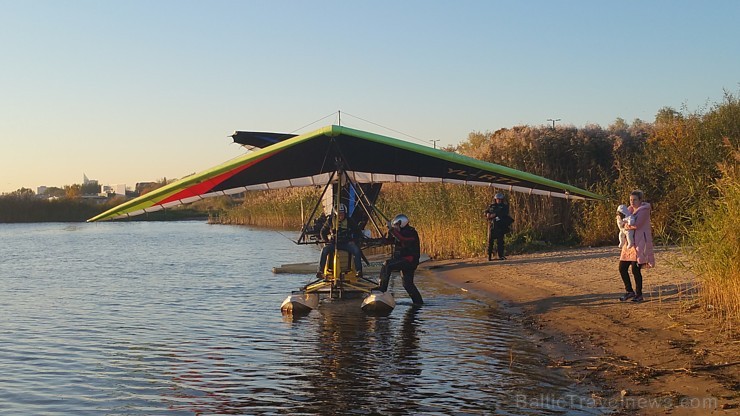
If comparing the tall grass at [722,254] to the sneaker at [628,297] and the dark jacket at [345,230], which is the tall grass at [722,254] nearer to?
the sneaker at [628,297]

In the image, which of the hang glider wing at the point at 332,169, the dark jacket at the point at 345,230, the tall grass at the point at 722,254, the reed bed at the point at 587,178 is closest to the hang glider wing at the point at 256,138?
the hang glider wing at the point at 332,169

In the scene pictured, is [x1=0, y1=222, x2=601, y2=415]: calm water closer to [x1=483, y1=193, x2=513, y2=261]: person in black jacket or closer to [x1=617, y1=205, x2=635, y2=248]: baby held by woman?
[x1=617, y1=205, x2=635, y2=248]: baby held by woman

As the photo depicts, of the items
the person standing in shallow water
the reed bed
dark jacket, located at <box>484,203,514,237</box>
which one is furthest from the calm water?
the reed bed

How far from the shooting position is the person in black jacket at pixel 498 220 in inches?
744

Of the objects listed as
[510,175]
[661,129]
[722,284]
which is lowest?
[722,284]

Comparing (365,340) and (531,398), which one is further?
(365,340)

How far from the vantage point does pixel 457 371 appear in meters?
9.05

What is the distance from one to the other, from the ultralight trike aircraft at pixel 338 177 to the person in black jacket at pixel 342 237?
97 mm

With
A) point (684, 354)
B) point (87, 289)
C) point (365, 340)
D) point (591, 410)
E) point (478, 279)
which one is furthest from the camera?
point (87, 289)

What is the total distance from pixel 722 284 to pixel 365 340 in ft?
14.5

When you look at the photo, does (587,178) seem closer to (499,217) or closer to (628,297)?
(499,217)

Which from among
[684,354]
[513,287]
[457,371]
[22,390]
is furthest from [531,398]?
[513,287]

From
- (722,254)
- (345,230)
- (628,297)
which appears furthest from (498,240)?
(722,254)

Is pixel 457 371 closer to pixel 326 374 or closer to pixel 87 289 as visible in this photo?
pixel 326 374
